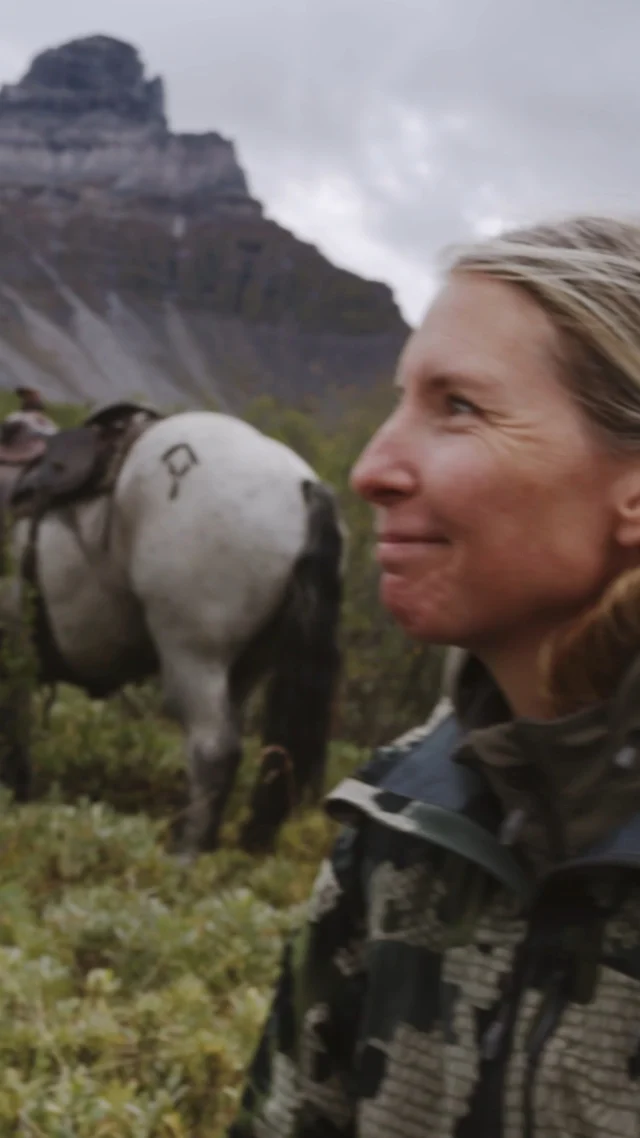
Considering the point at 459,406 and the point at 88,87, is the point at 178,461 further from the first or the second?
the point at 88,87

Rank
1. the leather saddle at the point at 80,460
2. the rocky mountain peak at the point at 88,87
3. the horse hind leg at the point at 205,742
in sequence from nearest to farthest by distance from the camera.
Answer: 1. the horse hind leg at the point at 205,742
2. the leather saddle at the point at 80,460
3. the rocky mountain peak at the point at 88,87

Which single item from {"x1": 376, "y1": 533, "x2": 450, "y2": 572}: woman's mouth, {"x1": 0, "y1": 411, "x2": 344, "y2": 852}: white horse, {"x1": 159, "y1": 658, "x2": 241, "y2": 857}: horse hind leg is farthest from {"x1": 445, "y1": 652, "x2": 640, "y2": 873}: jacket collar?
{"x1": 159, "y1": 658, "x2": 241, "y2": 857}: horse hind leg

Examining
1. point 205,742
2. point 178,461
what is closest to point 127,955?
point 205,742

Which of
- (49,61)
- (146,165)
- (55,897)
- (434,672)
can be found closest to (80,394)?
(434,672)

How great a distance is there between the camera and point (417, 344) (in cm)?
87

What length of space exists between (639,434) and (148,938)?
2.32 metres

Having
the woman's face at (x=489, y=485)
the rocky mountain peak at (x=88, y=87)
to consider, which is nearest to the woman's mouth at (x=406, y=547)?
the woman's face at (x=489, y=485)

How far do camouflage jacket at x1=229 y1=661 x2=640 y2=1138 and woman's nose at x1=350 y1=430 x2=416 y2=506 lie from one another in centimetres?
17

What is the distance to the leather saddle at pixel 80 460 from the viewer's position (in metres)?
4.23

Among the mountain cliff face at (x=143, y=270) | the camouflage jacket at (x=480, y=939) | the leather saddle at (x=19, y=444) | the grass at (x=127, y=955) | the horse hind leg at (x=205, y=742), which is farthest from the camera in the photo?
the mountain cliff face at (x=143, y=270)

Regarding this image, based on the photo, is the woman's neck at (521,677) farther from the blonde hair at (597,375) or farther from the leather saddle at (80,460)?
the leather saddle at (80,460)

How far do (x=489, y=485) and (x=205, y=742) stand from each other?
3371mm

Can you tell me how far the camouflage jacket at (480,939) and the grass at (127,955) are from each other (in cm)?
109

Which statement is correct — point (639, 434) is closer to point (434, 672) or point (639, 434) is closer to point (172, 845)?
point (172, 845)
